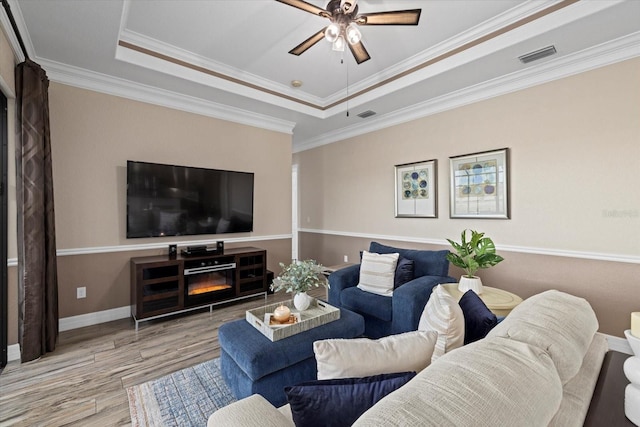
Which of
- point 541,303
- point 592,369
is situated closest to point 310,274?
point 541,303

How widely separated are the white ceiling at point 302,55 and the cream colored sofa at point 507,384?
247cm

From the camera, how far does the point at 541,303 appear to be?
1159mm

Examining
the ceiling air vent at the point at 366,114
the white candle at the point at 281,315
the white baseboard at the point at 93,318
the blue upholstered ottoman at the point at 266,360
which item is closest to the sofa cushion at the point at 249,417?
the blue upholstered ottoman at the point at 266,360

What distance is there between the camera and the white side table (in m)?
2.14

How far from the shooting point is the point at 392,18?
81.0 inches

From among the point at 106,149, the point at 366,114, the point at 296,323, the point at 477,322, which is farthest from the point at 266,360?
the point at 366,114

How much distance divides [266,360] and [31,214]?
7.92ft

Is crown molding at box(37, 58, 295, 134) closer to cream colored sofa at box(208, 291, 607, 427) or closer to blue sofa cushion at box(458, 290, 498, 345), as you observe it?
cream colored sofa at box(208, 291, 607, 427)

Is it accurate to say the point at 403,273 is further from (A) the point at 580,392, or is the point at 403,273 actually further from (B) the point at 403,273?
(A) the point at 580,392

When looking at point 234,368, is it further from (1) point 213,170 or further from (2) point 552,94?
(2) point 552,94

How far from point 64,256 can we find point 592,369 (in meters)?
4.17

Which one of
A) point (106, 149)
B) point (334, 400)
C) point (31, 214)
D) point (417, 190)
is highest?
point (106, 149)

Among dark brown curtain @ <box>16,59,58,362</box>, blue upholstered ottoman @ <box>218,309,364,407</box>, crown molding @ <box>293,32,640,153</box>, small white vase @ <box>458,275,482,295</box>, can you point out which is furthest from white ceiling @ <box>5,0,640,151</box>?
blue upholstered ottoman @ <box>218,309,364,407</box>

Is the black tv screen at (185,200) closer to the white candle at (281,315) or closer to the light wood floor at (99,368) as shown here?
the light wood floor at (99,368)
